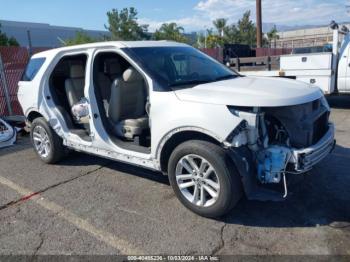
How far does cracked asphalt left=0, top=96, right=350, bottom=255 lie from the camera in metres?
3.15

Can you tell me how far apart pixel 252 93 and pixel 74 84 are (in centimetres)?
315

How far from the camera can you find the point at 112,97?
4.59m

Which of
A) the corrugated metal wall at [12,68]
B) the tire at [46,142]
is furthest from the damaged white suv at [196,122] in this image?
the corrugated metal wall at [12,68]

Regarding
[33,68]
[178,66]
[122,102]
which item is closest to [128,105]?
[122,102]

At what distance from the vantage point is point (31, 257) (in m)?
3.11

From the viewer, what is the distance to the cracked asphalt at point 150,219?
315 centimetres

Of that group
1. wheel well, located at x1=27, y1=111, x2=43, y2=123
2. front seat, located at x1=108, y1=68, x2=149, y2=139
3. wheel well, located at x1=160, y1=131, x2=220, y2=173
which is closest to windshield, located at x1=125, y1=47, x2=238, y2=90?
front seat, located at x1=108, y1=68, x2=149, y2=139

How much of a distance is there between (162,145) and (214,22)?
42694 mm

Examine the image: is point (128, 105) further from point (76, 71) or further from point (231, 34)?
point (231, 34)

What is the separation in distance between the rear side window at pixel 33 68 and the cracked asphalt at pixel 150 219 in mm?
1681

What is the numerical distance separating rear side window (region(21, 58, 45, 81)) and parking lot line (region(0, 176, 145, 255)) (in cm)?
177

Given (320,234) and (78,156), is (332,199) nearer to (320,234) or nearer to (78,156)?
(320,234)

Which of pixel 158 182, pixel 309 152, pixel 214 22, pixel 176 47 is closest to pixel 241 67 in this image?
pixel 176 47

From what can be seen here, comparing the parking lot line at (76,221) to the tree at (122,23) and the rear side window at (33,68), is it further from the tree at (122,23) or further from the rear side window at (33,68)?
the tree at (122,23)
